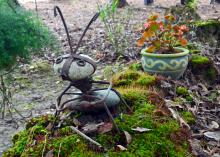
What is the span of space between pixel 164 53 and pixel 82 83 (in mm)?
1678

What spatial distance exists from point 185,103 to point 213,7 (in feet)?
26.6

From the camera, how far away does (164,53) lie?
3.43 m

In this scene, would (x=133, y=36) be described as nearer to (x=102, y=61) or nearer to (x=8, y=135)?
(x=102, y=61)

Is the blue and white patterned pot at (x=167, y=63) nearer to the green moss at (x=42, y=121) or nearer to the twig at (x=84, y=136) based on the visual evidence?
the green moss at (x=42, y=121)

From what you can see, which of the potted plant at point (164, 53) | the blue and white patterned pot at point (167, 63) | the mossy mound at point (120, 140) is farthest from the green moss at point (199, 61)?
the mossy mound at point (120, 140)

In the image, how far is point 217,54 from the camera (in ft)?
15.0

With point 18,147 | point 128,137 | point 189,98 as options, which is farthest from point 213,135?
point 18,147

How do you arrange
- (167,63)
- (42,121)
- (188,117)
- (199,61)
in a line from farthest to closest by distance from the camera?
(199,61) < (167,63) < (188,117) < (42,121)

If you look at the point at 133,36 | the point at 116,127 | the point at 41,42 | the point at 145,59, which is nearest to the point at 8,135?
the point at 41,42

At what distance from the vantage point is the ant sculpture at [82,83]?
5.82 feet

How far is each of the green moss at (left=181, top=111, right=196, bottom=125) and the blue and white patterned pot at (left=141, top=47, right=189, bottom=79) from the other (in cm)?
74

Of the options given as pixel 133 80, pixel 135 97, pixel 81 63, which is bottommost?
pixel 133 80

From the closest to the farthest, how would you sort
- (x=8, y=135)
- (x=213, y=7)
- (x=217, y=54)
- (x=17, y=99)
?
(x=8, y=135), (x=17, y=99), (x=217, y=54), (x=213, y=7)

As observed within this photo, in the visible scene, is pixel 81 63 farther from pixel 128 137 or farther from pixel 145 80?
pixel 145 80
